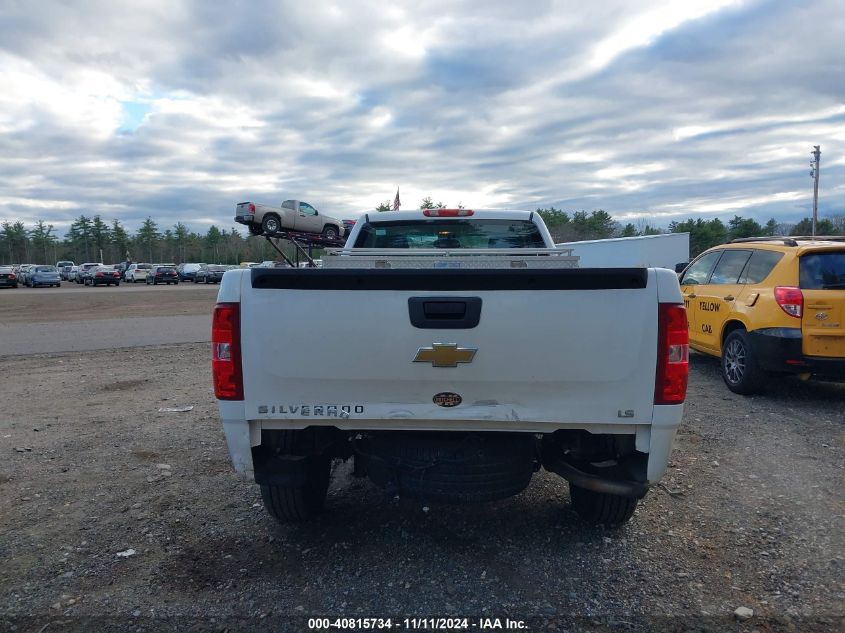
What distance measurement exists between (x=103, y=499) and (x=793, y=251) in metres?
7.04

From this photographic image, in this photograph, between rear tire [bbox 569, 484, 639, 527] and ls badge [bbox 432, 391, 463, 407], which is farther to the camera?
rear tire [bbox 569, 484, 639, 527]

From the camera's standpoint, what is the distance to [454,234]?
19.2ft

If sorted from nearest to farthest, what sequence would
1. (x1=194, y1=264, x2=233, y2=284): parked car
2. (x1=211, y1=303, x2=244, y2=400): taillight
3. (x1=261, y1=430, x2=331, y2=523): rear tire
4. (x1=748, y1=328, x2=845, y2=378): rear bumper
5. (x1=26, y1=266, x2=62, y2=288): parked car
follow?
(x1=211, y1=303, x2=244, y2=400): taillight → (x1=261, y1=430, x2=331, y2=523): rear tire → (x1=748, y1=328, x2=845, y2=378): rear bumper → (x1=26, y1=266, x2=62, y2=288): parked car → (x1=194, y1=264, x2=233, y2=284): parked car

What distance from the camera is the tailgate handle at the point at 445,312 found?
9.99 feet

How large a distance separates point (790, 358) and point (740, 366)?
0.75 m

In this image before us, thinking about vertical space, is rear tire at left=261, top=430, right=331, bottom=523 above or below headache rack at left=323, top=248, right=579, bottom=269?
below

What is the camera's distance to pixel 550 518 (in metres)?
4.12

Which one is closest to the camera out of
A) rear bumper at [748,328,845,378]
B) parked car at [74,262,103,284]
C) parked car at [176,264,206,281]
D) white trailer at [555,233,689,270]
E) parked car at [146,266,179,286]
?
rear bumper at [748,328,845,378]

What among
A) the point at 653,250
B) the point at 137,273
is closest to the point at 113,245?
the point at 137,273

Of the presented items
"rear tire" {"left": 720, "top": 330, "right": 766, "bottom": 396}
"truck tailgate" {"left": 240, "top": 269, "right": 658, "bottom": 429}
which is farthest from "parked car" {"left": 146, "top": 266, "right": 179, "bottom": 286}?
"truck tailgate" {"left": 240, "top": 269, "right": 658, "bottom": 429}

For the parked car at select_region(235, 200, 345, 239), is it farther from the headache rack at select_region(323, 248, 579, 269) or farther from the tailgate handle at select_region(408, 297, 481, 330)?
the tailgate handle at select_region(408, 297, 481, 330)

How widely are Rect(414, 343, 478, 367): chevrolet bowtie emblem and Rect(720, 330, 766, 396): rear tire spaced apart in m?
5.27

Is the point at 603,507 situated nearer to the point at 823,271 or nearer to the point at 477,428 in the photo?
the point at 477,428

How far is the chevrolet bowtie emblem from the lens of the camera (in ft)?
10.1
